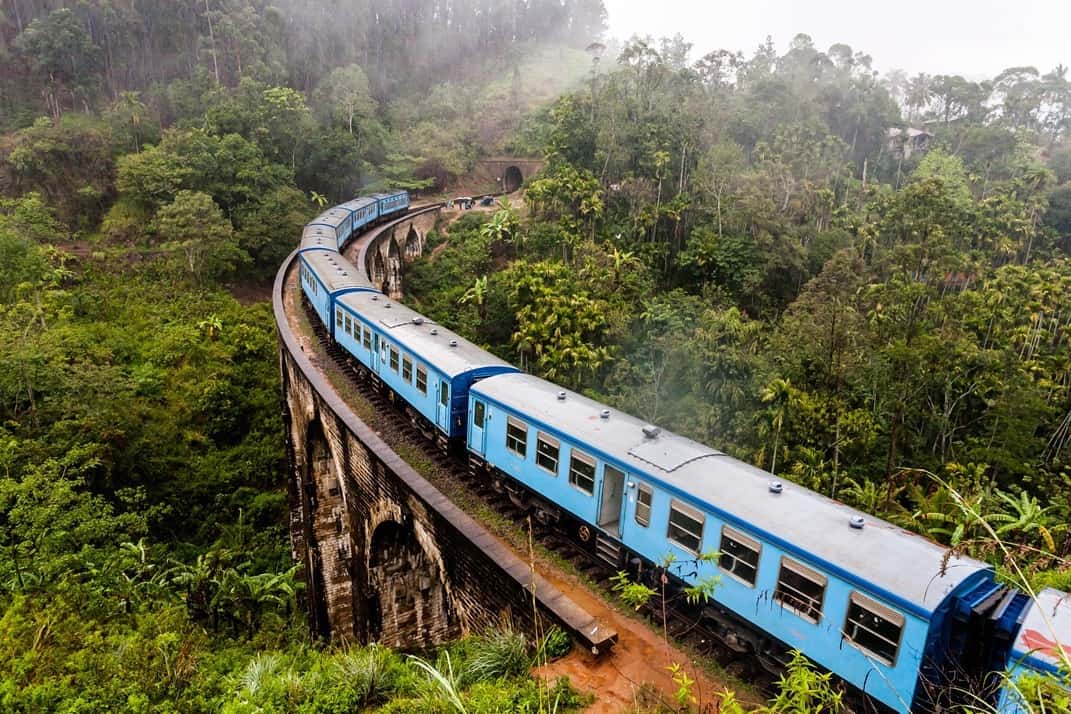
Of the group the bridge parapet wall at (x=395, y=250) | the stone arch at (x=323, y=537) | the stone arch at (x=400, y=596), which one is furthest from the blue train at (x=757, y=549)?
the bridge parapet wall at (x=395, y=250)

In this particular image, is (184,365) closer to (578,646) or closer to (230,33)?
(578,646)

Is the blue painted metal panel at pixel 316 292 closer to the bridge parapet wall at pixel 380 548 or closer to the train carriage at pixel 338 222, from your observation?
the bridge parapet wall at pixel 380 548

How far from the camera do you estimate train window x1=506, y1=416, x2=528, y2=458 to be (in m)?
9.91

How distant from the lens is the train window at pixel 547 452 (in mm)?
9398

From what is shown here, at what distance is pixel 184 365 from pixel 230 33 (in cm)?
Result: 3372

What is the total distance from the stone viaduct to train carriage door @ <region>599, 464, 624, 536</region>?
1.14 m

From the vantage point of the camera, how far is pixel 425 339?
1315cm

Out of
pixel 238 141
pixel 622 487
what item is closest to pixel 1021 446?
pixel 622 487

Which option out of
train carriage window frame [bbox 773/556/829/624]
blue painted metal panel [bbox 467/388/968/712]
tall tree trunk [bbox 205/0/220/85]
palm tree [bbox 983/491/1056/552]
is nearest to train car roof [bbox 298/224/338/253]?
blue painted metal panel [bbox 467/388/968/712]

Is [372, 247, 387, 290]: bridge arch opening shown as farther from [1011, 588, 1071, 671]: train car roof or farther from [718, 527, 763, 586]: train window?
[1011, 588, 1071, 671]: train car roof

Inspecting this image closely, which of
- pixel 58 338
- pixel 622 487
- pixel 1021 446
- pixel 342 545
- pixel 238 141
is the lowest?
pixel 342 545

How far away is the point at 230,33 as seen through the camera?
153 ft

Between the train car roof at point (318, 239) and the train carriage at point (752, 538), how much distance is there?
588 inches

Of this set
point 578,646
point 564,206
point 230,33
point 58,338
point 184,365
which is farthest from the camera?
point 230,33
